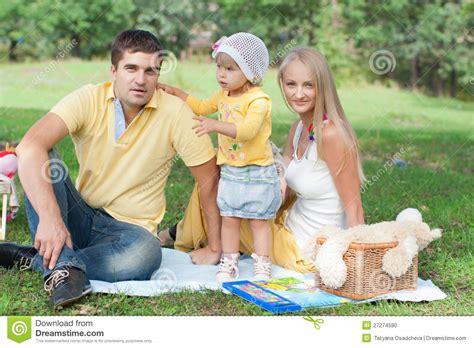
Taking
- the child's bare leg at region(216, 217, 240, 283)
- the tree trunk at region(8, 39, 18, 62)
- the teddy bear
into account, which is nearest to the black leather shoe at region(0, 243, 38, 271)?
the child's bare leg at region(216, 217, 240, 283)

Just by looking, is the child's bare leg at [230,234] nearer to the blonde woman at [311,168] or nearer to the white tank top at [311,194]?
the blonde woman at [311,168]

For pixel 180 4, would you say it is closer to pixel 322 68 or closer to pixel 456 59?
pixel 456 59

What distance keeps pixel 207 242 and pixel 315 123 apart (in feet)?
2.88

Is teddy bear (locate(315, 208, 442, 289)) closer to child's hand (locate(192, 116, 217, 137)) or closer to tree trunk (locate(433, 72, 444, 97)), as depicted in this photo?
child's hand (locate(192, 116, 217, 137))

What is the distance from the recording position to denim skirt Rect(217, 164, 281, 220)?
3182 mm

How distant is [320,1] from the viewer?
15.2 metres

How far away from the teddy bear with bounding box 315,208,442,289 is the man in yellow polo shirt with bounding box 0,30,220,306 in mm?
641

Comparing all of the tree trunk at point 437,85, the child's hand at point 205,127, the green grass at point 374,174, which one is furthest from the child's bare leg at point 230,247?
the tree trunk at point 437,85

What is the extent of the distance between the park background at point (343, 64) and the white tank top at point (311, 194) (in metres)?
1.36
